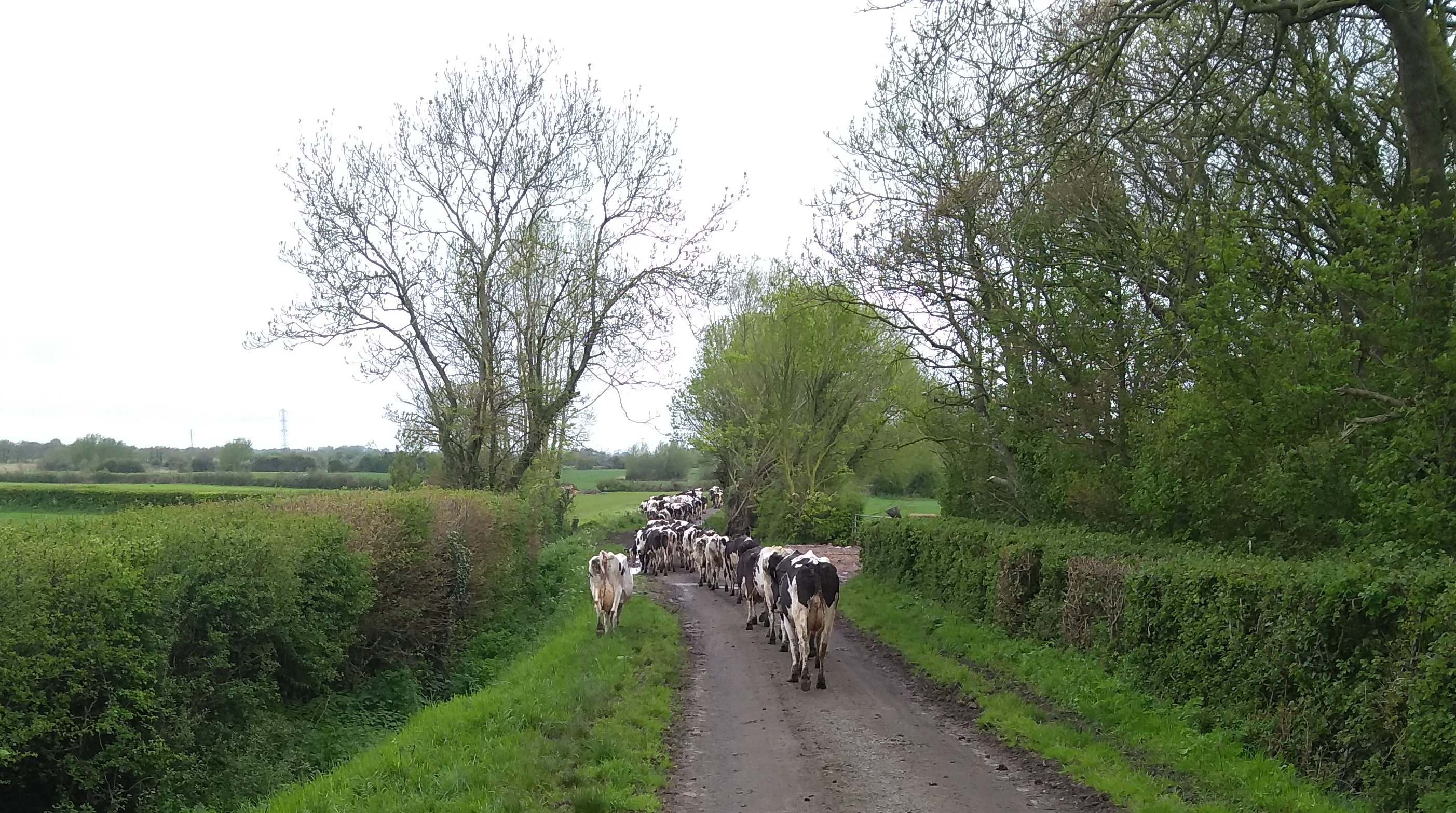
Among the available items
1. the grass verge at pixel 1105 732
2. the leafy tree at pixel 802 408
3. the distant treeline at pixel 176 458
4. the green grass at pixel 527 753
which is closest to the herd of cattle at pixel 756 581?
the grass verge at pixel 1105 732

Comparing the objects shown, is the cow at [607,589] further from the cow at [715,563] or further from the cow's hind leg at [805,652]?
the cow at [715,563]

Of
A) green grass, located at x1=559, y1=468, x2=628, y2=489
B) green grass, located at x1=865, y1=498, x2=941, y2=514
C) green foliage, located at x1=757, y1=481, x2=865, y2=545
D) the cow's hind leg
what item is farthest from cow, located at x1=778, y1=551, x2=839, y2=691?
green grass, located at x1=559, y1=468, x2=628, y2=489

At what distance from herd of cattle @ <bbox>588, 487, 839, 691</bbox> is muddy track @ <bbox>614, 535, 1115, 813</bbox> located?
61 centimetres

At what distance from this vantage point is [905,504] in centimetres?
6275

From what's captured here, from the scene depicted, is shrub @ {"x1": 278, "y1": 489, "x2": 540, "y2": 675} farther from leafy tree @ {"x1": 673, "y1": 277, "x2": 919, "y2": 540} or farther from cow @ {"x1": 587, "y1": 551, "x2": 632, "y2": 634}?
leafy tree @ {"x1": 673, "y1": 277, "x2": 919, "y2": 540}

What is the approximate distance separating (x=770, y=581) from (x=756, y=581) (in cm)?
116

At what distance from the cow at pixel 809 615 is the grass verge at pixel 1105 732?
1.53 metres

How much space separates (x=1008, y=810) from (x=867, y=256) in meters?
14.0

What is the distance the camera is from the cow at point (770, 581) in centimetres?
1611

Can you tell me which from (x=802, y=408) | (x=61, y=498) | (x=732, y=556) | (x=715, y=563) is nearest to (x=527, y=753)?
(x=732, y=556)

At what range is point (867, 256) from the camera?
19.6 meters

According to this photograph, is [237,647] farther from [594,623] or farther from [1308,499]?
[1308,499]

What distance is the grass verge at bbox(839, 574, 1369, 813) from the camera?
6.94 metres

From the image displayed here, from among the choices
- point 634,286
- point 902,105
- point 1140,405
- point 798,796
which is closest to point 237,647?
point 798,796
